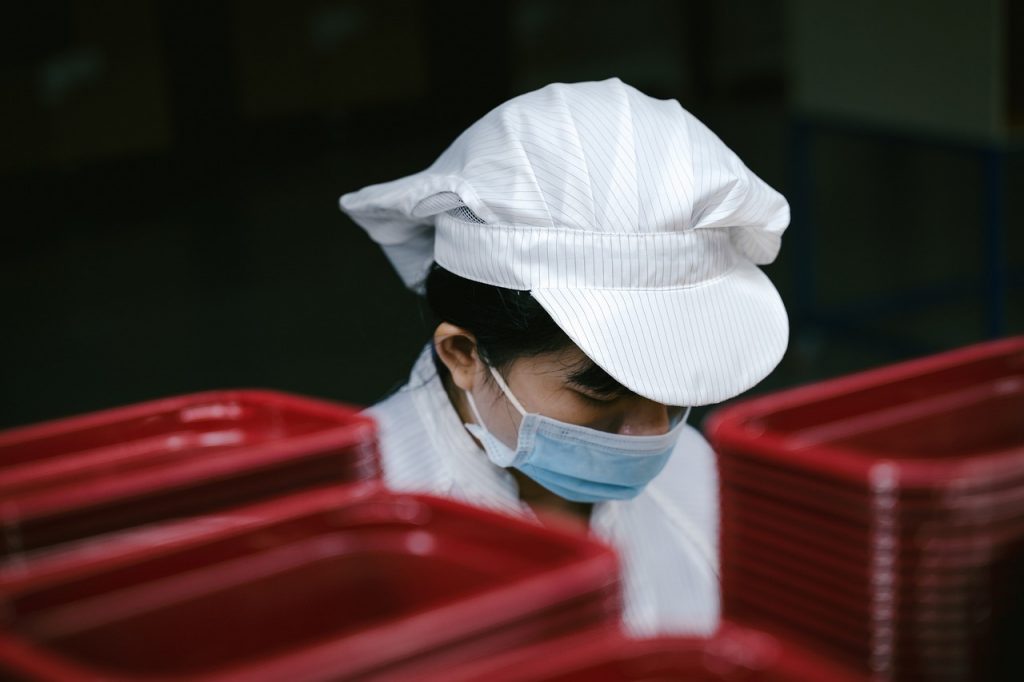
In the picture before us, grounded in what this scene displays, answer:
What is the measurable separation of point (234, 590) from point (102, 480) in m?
0.23

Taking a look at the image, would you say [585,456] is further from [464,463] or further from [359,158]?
[359,158]

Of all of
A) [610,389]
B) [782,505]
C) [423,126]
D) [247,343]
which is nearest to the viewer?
[782,505]

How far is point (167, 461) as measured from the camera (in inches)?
35.1

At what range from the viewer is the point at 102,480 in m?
0.85

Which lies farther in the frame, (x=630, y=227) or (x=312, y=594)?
(x=630, y=227)

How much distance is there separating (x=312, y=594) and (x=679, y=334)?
633mm

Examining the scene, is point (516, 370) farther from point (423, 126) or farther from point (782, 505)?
point (423, 126)

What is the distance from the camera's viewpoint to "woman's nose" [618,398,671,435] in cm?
146

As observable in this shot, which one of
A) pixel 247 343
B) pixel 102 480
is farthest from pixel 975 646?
pixel 247 343

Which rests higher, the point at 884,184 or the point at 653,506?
the point at 653,506

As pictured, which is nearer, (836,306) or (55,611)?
(55,611)

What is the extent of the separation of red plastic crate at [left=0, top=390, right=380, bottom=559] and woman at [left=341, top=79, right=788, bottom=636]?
1.34 feet

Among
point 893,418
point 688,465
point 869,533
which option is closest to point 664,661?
point 869,533

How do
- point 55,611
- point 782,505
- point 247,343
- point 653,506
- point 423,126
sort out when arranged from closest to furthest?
1. point 55,611
2. point 782,505
3. point 653,506
4. point 247,343
5. point 423,126
